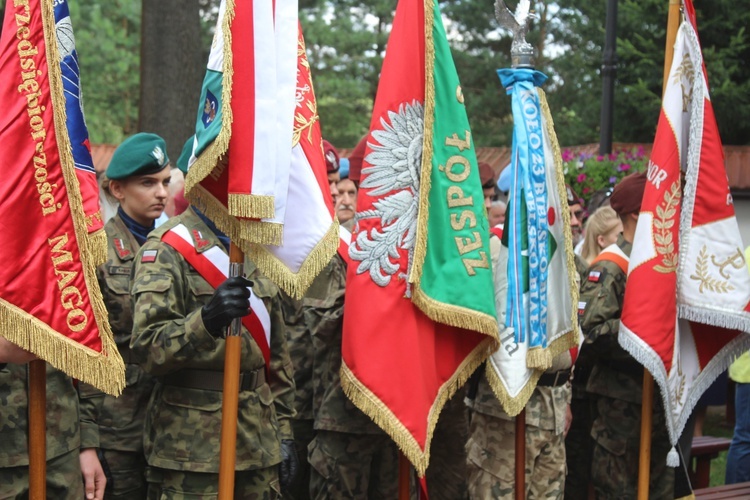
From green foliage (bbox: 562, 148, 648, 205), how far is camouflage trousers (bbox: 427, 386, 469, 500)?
4957 mm

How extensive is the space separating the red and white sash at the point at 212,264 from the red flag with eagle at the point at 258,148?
25 centimetres

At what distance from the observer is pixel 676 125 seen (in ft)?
17.0

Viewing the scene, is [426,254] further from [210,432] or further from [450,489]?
[450,489]

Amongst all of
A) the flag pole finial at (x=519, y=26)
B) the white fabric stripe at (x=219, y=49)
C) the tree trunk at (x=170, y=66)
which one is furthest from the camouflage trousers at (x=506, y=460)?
the tree trunk at (x=170, y=66)

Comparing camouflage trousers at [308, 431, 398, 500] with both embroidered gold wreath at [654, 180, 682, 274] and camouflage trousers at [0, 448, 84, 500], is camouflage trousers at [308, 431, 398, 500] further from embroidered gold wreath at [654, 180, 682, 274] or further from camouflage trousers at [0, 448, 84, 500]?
embroidered gold wreath at [654, 180, 682, 274]

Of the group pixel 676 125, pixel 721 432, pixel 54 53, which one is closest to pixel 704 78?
pixel 676 125

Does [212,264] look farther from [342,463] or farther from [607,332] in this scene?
[607,332]

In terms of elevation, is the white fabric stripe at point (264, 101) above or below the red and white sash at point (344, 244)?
above

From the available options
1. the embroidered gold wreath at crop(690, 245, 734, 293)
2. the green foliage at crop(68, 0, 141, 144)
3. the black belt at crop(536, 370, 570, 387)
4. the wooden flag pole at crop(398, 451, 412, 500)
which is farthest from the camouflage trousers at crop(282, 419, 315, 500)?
the green foliage at crop(68, 0, 141, 144)

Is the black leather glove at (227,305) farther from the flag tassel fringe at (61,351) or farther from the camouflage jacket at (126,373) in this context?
the camouflage jacket at (126,373)

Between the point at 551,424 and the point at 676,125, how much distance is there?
5.57 feet

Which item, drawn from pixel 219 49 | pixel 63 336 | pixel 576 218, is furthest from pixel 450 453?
pixel 576 218

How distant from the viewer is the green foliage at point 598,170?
32.6 feet

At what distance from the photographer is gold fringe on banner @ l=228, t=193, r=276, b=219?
3.59 metres
